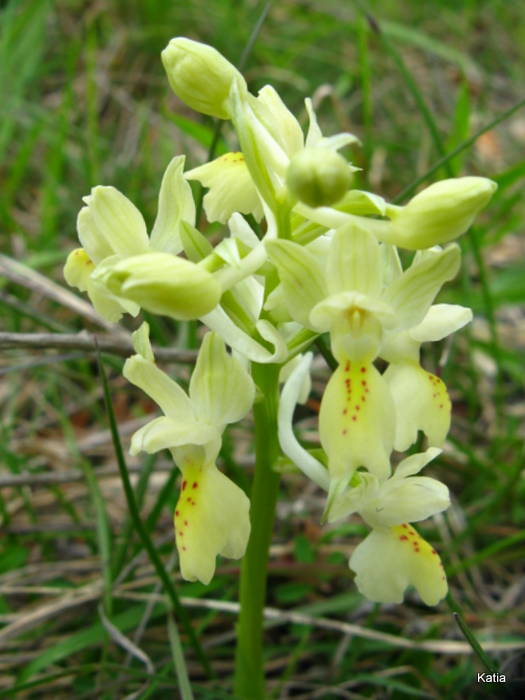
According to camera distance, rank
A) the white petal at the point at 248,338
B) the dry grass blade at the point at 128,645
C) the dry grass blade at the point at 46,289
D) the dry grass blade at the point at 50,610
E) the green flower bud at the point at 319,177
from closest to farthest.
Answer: the green flower bud at the point at 319,177 → the white petal at the point at 248,338 → the dry grass blade at the point at 128,645 → the dry grass blade at the point at 50,610 → the dry grass blade at the point at 46,289

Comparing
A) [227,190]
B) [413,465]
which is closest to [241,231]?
[227,190]

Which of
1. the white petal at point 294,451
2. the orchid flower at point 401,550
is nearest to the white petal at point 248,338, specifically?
the white petal at point 294,451

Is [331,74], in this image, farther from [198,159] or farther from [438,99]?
[198,159]

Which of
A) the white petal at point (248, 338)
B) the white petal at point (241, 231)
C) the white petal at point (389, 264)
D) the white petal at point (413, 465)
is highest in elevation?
the white petal at point (241, 231)

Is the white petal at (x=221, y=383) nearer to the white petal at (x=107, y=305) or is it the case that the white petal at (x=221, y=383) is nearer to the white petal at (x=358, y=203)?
the white petal at (x=107, y=305)

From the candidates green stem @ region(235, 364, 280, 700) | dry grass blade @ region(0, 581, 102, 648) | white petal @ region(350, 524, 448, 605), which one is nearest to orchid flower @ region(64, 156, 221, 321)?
green stem @ region(235, 364, 280, 700)

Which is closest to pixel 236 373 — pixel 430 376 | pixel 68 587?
pixel 430 376

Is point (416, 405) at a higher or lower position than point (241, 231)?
lower

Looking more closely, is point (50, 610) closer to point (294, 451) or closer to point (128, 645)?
point (128, 645)
